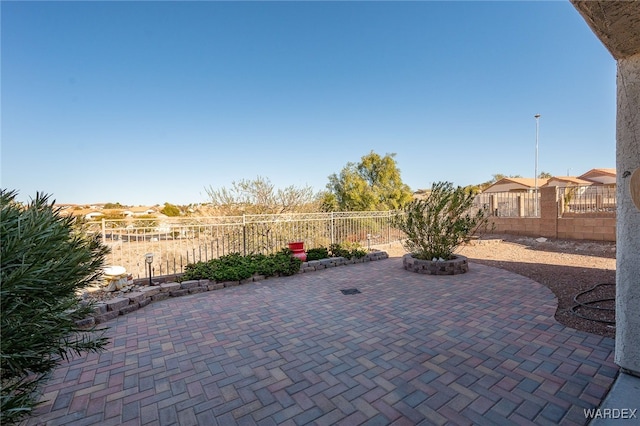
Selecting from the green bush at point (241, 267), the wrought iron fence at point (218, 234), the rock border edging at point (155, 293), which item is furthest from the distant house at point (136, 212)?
the rock border edging at point (155, 293)

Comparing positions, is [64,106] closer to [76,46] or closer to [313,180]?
[76,46]

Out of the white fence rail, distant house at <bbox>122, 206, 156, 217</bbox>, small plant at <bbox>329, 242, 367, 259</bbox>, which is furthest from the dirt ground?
distant house at <bbox>122, 206, 156, 217</bbox>

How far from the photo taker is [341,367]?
2.80 meters

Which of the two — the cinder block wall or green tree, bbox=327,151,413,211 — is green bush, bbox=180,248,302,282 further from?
green tree, bbox=327,151,413,211

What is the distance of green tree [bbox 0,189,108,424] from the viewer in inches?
54.1

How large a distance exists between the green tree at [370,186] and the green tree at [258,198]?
189 inches

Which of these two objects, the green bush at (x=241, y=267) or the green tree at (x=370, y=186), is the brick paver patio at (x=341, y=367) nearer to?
the green bush at (x=241, y=267)

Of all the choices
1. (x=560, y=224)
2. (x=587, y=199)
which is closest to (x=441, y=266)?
(x=560, y=224)

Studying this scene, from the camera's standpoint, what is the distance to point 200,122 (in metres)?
12.8

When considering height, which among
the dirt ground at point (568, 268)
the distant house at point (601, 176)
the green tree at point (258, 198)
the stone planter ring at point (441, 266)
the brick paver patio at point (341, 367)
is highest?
the distant house at point (601, 176)

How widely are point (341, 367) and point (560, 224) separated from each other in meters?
12.8

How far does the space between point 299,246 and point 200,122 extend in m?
8.88

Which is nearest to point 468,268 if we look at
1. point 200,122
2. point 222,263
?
point 222,263

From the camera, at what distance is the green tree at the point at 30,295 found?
54.1 inches
